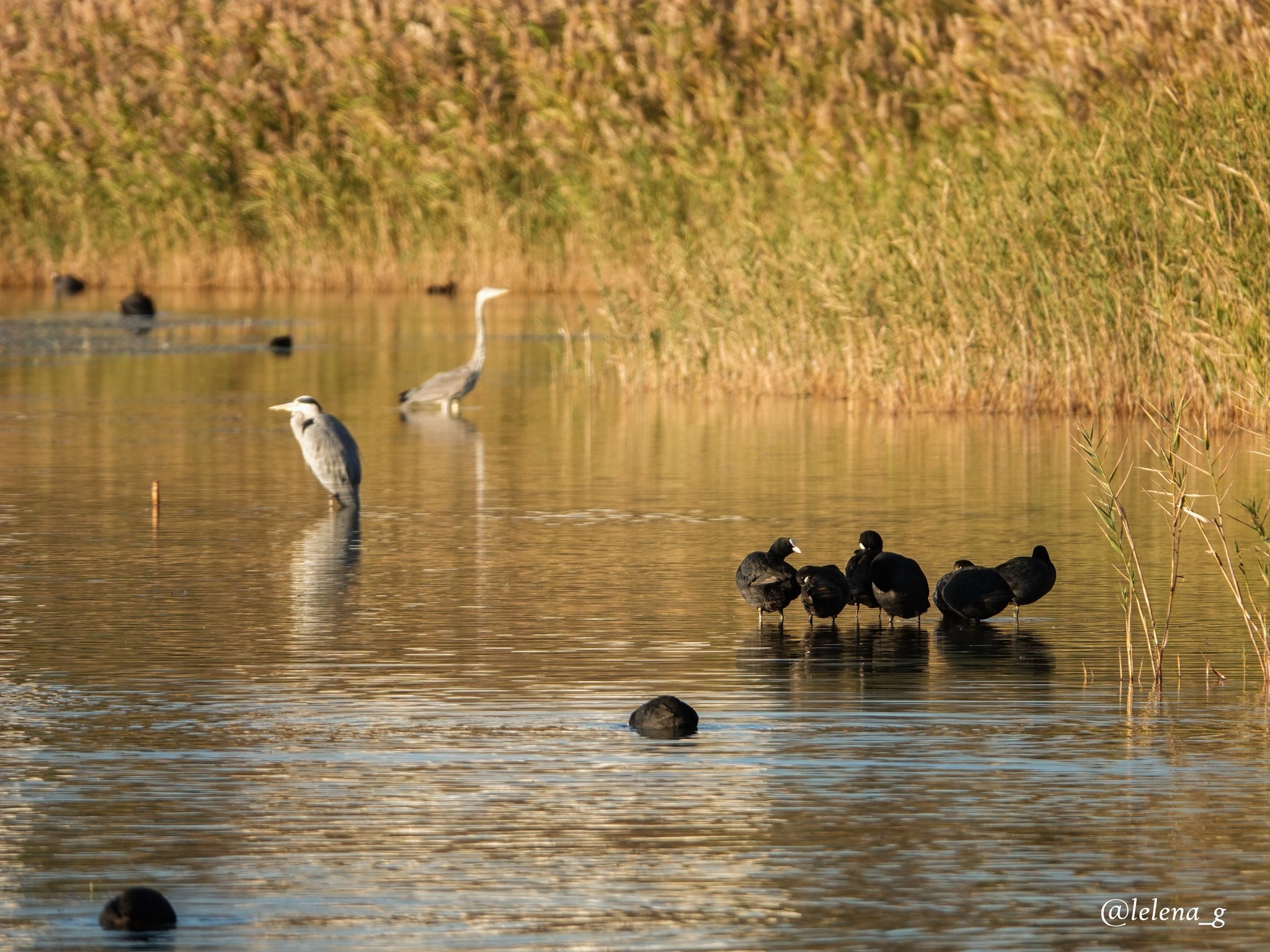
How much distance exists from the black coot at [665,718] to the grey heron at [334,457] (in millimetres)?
6107

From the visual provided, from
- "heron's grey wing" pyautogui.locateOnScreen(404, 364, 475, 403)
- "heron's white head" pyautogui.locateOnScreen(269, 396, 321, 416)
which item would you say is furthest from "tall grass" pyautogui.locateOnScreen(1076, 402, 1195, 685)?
"heron's grey wing" pyautogui.locateOnScreen(404, 364, 475, 403)

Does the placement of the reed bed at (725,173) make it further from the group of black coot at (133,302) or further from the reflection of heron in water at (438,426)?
the reflection of heron in water at (438,426)

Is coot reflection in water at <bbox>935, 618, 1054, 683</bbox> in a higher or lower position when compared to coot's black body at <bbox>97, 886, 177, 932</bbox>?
higher

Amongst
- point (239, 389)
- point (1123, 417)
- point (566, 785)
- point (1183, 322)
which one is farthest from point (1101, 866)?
point (239, 389)

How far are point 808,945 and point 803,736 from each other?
2073 mm

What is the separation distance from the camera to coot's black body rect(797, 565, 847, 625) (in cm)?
955

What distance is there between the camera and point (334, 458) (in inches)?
523

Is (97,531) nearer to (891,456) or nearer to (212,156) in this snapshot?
(891,456)

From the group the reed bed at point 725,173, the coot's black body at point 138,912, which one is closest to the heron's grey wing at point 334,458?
the reed bed at point 725,173

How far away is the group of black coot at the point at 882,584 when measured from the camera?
31.3ft

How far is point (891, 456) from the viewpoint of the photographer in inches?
623

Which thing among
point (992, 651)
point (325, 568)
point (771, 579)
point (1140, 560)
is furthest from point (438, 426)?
point (992, 651)

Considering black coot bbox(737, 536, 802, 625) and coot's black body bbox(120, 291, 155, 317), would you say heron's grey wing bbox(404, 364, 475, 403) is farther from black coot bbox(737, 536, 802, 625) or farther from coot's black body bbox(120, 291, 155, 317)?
coot's black body bbox(120, 291, 155, 317)

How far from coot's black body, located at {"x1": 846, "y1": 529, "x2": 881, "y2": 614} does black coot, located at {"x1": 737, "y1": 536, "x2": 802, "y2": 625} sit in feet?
0.71
